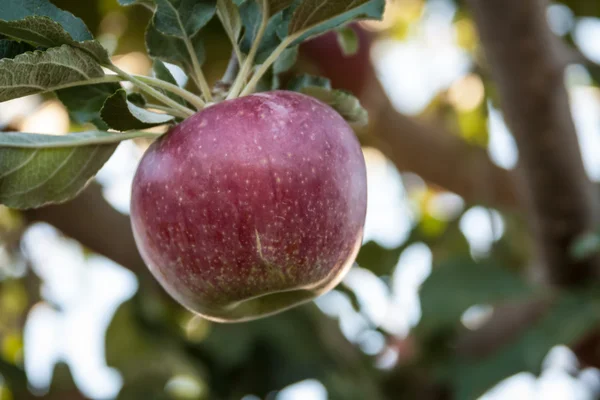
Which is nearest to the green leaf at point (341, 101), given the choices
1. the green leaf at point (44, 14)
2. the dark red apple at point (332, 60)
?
the green leaf at point (44, 14)

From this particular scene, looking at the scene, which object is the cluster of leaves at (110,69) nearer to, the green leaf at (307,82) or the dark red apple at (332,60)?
the green leaf at (307,82)

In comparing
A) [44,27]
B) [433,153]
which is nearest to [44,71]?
[44,27]

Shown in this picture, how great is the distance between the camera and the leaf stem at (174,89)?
2.02 ft

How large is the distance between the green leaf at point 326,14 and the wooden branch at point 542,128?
0.73 m

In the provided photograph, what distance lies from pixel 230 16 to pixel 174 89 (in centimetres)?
8

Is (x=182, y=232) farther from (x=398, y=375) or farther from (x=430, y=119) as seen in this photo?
(x=430, y=119)

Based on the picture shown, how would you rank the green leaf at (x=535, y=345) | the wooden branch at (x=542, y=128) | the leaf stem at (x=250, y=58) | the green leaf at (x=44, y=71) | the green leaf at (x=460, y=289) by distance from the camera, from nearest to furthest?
1. the green leaf at (x=44, y=71)
2. the leaf stem at (x=250, y=58)
3. the wooden branch at (x=542, y=128)
4. the green leaf at (x=535, y=345)
5. the green leaf at (x=460, y=289)

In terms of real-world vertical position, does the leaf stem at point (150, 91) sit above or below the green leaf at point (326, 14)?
below

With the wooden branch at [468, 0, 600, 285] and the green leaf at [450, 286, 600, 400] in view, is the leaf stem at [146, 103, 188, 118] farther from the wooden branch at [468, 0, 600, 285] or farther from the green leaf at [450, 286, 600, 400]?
the green leaf at [450, 286, 600, 400]

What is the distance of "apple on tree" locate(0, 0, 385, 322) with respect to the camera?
0.60 metres

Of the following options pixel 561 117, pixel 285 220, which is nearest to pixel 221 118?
pixel 285 220

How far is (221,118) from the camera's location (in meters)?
0.61

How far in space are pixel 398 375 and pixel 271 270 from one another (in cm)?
136

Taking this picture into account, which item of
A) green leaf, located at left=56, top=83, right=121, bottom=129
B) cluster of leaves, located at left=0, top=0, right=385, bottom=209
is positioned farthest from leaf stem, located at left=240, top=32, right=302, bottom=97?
green leaf, located at left=56, top=83, right=121, bottom=129
